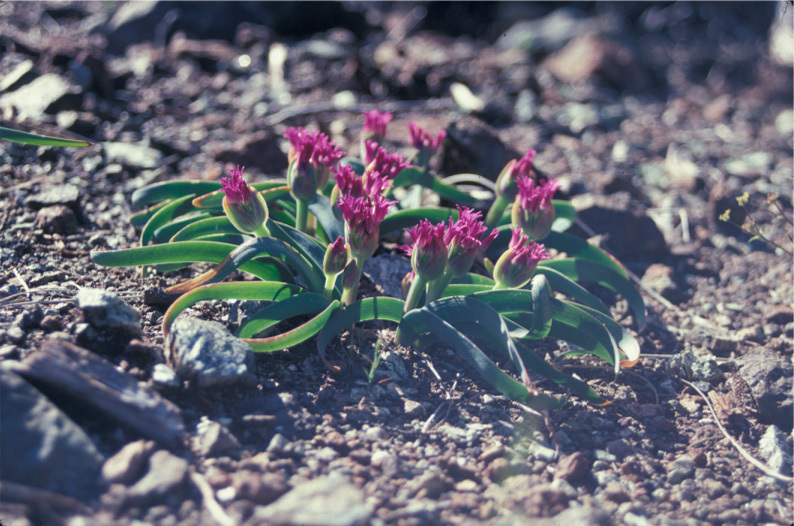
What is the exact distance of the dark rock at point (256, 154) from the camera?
382 cm

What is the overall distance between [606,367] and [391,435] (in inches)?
39.4

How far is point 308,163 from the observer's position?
2.42 m

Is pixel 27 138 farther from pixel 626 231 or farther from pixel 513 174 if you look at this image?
pixel 626 231

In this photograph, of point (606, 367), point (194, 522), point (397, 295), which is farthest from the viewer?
point (397, 295)

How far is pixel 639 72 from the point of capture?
635cm

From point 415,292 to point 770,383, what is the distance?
4.70 feet

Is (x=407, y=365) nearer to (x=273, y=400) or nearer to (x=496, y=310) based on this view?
(x=496, y=310)

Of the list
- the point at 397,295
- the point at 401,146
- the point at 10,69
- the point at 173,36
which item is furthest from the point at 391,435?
the point at 173,36

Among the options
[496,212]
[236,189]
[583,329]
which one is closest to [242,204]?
[236,189]

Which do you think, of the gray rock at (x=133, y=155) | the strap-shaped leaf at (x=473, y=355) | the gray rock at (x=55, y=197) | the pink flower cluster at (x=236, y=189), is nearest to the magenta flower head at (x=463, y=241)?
the strap-shaped leaf at (x=473, y=355)

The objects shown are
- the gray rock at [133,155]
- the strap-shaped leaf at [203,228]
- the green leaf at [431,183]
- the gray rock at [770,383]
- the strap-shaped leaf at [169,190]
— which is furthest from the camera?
the gray rock at [133,155]

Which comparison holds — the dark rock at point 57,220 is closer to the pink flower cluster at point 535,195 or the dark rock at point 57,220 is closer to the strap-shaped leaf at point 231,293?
the strap-shaped leaf at point 231,293

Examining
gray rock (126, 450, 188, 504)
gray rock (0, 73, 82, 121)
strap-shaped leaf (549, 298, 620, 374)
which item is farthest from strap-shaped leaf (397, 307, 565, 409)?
gray rock (0, 73, 82, 121)

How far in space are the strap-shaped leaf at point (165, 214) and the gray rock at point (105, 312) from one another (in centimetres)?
56
